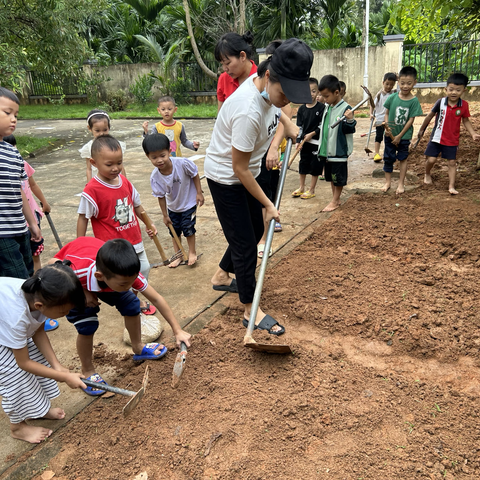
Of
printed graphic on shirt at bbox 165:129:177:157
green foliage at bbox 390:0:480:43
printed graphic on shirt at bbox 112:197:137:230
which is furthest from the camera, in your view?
green foliage at bbox 390:0:480:43

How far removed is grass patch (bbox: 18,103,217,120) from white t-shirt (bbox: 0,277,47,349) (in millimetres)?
13861

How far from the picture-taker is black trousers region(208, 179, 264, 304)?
2854 mm

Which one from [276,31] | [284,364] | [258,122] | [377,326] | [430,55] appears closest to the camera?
[258,122]

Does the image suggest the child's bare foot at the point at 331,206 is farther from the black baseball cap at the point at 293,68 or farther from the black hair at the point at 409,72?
the black baseball cap at the point at 293,68

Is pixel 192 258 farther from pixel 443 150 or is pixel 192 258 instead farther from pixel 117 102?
pixel 117 102

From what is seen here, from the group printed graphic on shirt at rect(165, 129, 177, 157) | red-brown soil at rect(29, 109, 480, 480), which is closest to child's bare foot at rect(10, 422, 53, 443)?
red-brown soil at rect(29, 109, 480, 480)

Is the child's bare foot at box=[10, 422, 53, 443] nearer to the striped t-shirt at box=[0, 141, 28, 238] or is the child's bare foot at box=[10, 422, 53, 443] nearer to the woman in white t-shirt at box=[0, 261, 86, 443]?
the woman in white t-shirt at box=[0, 261, 86, 443]

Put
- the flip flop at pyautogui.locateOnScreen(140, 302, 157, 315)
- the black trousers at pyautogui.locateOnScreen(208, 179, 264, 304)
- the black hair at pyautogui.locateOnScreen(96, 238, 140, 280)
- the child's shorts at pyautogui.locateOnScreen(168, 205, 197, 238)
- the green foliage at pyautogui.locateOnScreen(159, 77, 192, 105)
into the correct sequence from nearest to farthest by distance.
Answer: the black hair at pyautogui.locateOnScreen(96, 238, 140, 280) < the black trousers at pyautogui.locateOnScreen(208, 179, 264, 304) < the flip flop at pyautogui.locateOnScreen(140, 302, 157, 315) < the child's shorts at pyautogui.locateOnScreen(168, 205, 197, 238) < the green foliage at pyautogui.locateOnScreen(159, 77, 192, 105)

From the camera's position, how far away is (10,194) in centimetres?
277

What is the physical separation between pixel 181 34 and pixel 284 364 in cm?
1957

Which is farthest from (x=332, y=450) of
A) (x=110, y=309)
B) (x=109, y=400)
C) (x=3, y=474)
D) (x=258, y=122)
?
(x=110, y=309)

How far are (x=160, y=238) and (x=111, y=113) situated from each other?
1496 cm

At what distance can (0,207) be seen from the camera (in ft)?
8.97

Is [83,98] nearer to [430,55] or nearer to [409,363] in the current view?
[430,55]
